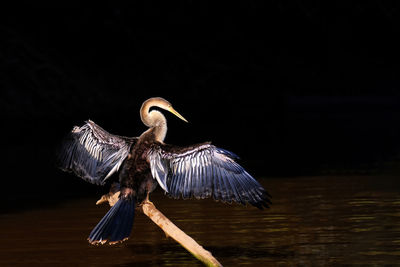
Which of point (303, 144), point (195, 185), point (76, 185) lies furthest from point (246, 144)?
point (195, 185)

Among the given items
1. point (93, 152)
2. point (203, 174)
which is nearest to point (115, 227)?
point (203, 174)

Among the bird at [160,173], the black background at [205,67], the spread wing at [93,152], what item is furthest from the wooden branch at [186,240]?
the black background at [205,67]

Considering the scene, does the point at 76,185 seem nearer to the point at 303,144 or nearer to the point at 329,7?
the point at 303,144

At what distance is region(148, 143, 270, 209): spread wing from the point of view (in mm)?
10297

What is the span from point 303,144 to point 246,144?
1.80m

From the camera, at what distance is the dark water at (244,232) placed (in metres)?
12.1

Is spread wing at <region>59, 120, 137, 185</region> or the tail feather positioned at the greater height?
spread wing at <region>59, 120, 137, 185</region>

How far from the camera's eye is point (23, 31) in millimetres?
45469

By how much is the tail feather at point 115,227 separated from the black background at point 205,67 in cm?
2114

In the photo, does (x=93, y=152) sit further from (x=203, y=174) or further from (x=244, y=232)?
(x=244, y=232)

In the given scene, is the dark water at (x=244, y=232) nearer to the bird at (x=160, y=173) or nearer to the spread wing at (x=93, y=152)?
the spread wing at (x=93, y=152)

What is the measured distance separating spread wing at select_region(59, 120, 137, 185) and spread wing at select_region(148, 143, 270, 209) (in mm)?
547

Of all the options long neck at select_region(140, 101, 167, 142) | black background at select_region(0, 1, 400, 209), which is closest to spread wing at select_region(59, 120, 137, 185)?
long neck at select_region(140, 101, 167, 142)

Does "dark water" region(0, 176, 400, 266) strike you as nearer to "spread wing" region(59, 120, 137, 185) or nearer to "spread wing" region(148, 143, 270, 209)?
"spread wing" region(59, 120, 137, 185)
